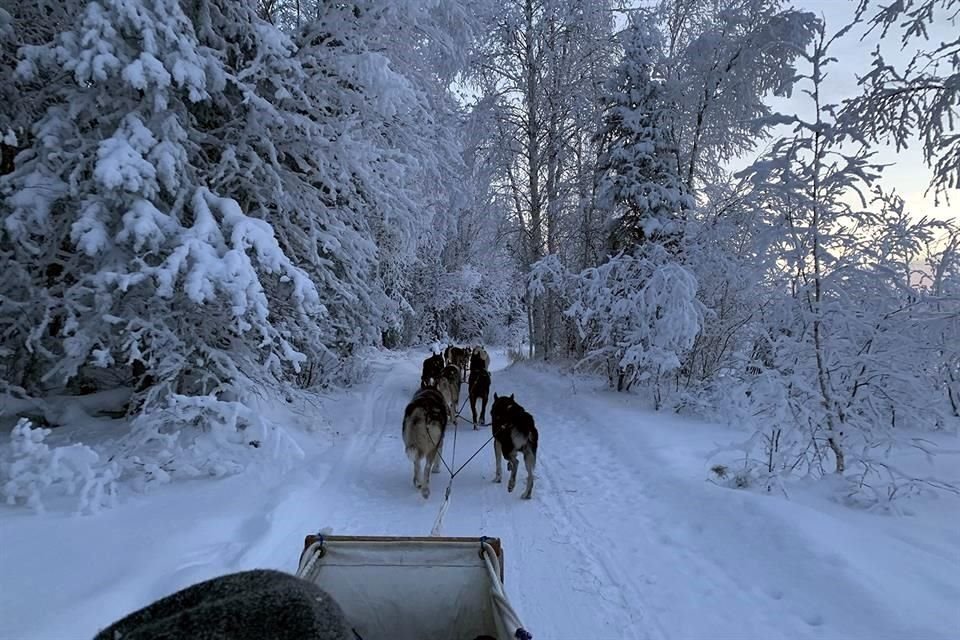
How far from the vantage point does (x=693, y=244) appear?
10461 mm

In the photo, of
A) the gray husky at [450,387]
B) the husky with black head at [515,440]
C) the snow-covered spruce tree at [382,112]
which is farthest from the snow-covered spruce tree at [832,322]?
the gray husky at [450,387]

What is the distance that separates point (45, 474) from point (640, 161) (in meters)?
11.7

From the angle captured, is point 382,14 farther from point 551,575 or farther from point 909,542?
point 909,542

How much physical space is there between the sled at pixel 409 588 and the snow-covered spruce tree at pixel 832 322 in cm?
400

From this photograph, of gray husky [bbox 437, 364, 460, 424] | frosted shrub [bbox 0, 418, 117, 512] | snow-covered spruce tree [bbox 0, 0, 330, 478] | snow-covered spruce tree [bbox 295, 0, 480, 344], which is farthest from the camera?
gray husky [bbox 437, 364, 460, 424]

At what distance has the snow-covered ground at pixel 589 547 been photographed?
3.60 m

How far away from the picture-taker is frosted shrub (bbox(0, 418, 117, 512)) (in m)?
4.86

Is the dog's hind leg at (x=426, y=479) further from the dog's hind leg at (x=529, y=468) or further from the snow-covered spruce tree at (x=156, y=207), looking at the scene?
the snow-covered spruce tree at (x=156, y=207)

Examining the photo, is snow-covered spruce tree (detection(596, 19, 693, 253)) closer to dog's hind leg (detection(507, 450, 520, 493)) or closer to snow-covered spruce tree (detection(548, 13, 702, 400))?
snow-covered spruce tree (detection(548, 13, 702, 400))

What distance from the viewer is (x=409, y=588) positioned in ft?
10.1

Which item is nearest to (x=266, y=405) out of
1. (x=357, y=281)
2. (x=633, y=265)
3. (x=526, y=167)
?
(x=357, y=281)

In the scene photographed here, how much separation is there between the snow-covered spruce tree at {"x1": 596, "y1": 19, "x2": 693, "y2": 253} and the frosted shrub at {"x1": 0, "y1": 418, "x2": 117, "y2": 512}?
1020cm

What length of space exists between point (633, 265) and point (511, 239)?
33.8 feet

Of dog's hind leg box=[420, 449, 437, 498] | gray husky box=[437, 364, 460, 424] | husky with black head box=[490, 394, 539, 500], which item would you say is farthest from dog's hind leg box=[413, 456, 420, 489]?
gray husky box=[437, 364, 460, 424]
